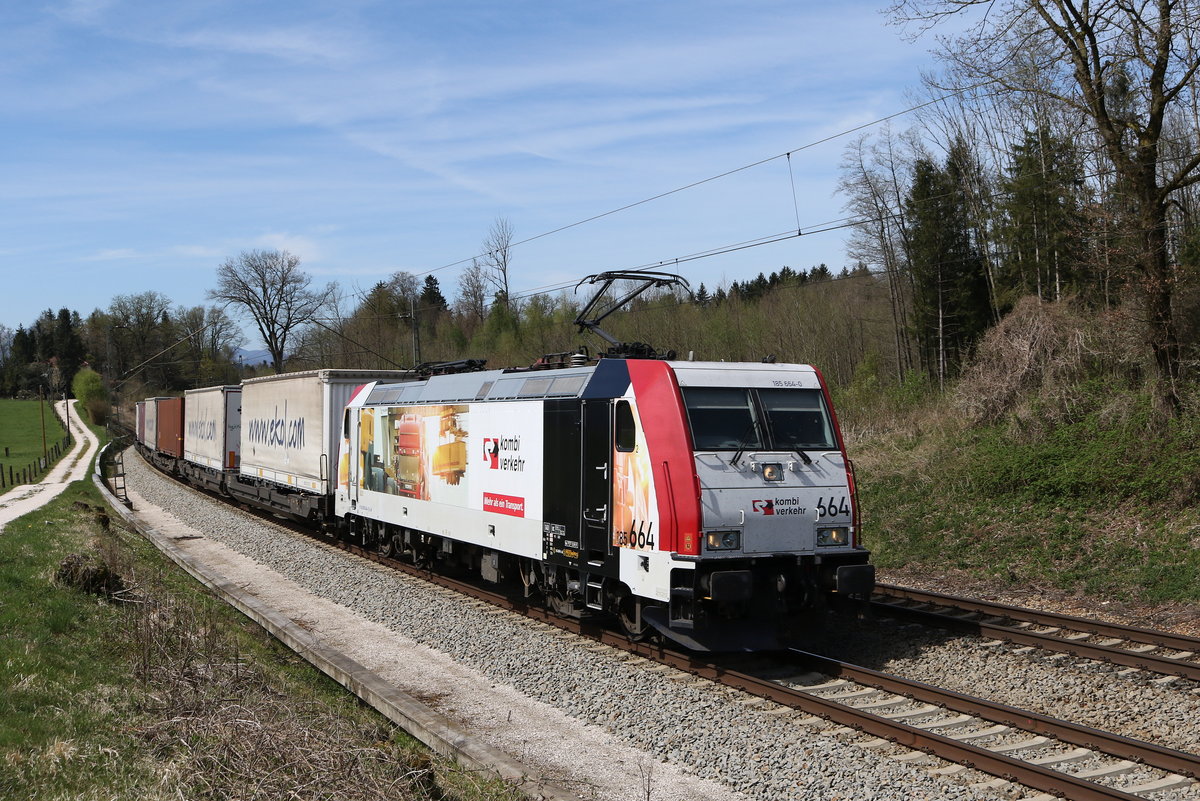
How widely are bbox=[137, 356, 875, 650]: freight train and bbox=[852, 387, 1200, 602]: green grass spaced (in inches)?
212

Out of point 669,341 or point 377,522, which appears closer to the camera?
point 377,522

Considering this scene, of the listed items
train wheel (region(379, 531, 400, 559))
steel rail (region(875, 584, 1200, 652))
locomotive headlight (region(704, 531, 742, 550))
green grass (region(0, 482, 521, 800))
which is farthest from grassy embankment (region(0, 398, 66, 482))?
locomotive headlight (region(704, 531, 742, 550))

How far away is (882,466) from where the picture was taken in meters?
20.8

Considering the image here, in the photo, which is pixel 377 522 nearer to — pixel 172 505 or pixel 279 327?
pixel 172 505

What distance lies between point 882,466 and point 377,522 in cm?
1072

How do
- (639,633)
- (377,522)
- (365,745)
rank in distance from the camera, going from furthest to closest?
(377,522) → (639,633) → (365,745)

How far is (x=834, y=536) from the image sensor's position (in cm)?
1008

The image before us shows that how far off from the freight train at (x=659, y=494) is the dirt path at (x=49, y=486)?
42.7 ft

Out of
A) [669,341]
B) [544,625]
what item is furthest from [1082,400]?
[669,341]

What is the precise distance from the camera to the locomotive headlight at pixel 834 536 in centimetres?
1001

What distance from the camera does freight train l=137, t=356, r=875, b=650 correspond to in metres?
9.55

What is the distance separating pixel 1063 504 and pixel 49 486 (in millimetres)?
35645

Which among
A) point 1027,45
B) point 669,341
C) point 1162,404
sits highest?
point 1027,45

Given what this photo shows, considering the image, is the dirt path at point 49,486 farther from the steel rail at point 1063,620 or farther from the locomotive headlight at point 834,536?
the steel rail at point 1063,620
